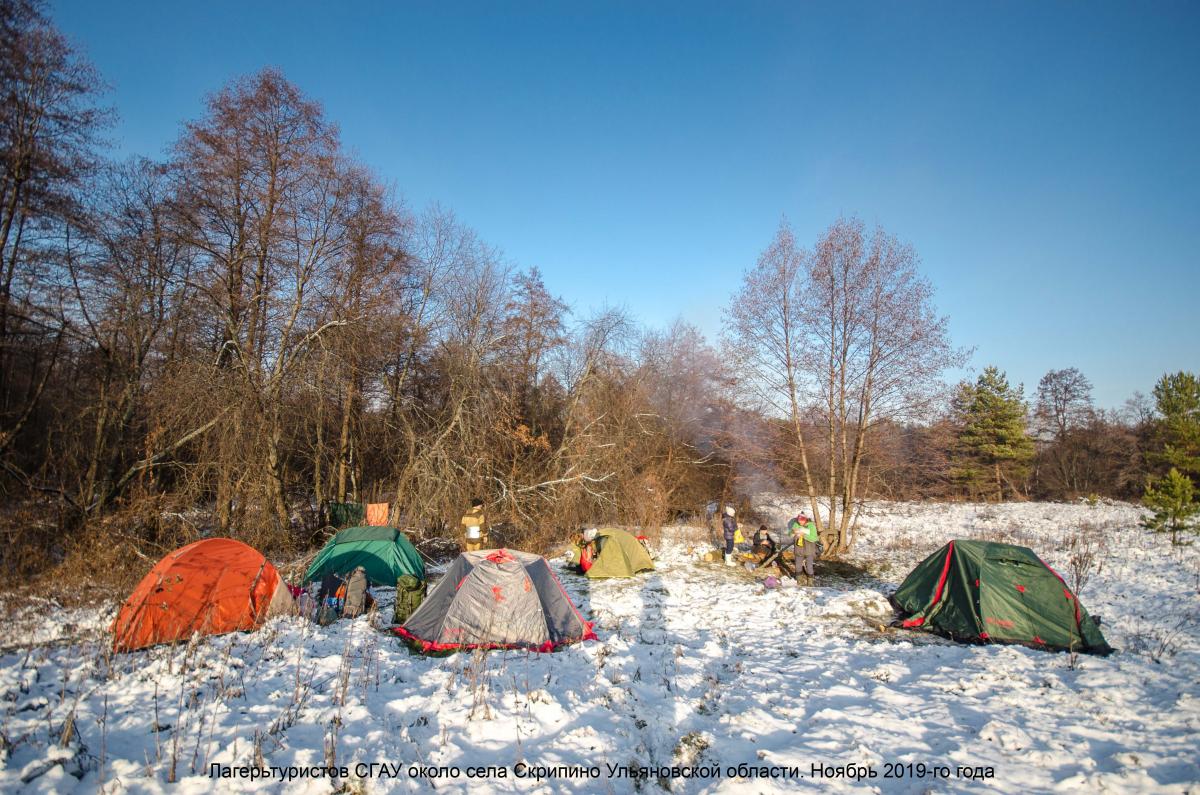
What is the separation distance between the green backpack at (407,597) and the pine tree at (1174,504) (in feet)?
57.2

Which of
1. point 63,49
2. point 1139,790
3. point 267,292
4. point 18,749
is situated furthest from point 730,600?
point 63,49

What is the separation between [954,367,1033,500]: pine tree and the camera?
2925cm

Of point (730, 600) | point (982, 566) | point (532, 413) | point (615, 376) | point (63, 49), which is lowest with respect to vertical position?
point (730, 600)

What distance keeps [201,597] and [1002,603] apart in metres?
10.7

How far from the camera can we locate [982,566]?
24.5 ft

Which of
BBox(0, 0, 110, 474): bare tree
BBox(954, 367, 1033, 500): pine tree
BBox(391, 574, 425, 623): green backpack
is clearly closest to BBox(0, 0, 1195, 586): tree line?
BBox(0, 0, 110, 474): bare tree

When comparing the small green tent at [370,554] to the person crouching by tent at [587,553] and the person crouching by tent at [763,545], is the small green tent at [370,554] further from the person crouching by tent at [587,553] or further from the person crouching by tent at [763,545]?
the person crouching by tent at [763,545]

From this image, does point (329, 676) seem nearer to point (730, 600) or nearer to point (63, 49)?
point (730, 600)

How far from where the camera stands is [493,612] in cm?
682

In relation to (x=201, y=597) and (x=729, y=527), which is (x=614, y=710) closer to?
(x=201, y=597)

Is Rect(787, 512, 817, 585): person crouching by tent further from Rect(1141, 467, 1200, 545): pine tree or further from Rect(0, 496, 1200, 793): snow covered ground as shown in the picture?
Rect(1141, 467, 1200, 545): pine tree

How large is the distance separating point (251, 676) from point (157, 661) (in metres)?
1.05

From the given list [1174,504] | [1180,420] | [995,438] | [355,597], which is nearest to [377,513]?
[355,597]

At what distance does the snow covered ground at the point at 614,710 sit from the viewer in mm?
3742
